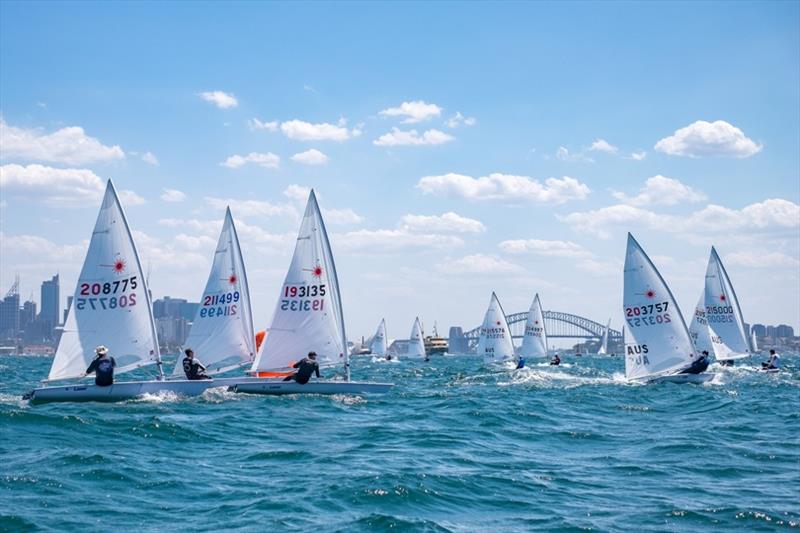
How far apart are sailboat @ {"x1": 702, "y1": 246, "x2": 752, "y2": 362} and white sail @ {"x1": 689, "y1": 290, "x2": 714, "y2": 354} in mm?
405

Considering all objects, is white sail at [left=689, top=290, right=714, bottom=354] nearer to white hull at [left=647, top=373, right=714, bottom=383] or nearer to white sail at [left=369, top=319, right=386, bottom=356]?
white hull at [left=647, top=373, right=714, bottom=383]

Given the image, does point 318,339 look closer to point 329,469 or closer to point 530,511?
point 329,469

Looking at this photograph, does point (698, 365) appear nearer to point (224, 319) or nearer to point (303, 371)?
point (303, 371)

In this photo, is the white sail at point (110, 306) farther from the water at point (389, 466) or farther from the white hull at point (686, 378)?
the white hull at point (686, 378)

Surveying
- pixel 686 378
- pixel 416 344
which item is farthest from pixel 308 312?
pixel 416 344

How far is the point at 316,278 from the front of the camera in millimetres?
26734

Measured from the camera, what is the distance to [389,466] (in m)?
13.9

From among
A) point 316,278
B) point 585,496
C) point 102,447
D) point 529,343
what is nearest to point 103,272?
point 316,278

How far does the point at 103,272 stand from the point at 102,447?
10142 mm

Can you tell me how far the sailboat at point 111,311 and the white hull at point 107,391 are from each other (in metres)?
0.05

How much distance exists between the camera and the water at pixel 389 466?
10.7 m

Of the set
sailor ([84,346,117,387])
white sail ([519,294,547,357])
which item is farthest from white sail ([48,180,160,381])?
white sail ([519,294,547,357])

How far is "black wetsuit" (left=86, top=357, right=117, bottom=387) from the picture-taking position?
22.6m

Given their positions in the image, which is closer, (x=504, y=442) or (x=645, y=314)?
(x=504, y=442)
